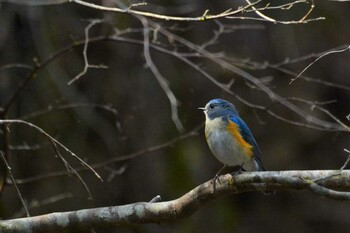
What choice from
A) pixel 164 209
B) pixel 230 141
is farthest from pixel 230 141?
pixel 164 209

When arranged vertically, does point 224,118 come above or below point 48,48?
below

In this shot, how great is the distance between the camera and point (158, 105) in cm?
905

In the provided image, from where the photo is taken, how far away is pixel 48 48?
762 centimetres

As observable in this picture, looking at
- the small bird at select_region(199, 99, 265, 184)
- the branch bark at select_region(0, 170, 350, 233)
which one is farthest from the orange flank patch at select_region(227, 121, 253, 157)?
the branch bark at select_region(0, 170, 350, 233)

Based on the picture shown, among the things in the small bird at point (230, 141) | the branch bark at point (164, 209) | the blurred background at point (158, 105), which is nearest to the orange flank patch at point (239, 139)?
the small bird at point (230, 141)

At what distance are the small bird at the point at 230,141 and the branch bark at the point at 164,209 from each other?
1079 millimetres

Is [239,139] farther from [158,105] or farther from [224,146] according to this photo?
[158,105]

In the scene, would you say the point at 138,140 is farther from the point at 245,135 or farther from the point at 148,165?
the point at 245,135

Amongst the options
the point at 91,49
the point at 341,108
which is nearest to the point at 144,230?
the point at 91,49

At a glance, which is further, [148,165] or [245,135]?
[148,165]

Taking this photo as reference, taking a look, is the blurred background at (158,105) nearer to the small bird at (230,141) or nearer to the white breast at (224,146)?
the small bird at (230,141)

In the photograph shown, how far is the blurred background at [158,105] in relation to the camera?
7645 millimetres

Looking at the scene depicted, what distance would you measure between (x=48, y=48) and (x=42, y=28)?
0.71 ft

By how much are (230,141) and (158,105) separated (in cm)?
371
